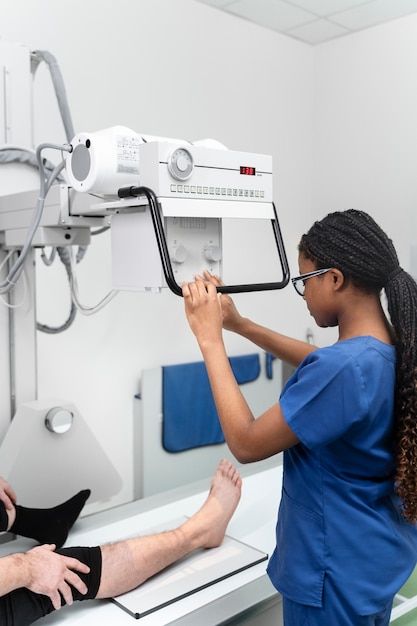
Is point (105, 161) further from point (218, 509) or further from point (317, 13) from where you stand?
point (317, 13)

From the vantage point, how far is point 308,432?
1193mm

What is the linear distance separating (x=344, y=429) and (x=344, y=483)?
5.9 inches

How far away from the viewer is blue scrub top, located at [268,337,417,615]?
46.7 inches

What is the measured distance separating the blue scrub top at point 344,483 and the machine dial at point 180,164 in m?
0.50

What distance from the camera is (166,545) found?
1696 mm

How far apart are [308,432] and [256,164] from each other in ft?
2.24

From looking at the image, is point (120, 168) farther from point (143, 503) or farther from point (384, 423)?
point (143, 503)

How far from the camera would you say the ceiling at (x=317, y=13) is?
124 inches

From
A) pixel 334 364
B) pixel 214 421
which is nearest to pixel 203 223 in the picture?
pixel 334 364

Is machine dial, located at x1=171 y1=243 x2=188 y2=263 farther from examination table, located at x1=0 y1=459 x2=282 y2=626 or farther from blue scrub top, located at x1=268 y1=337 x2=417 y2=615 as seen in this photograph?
examination table, located at x1=0 y1=459 x2=282 y2=626

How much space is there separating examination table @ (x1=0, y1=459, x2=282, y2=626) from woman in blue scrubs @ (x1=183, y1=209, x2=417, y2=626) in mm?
240

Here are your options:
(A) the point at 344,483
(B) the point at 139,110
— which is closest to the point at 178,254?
(A) the point at 344,483

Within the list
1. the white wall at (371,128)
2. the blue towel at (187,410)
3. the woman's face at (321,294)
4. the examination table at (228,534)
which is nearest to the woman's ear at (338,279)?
the woman's face at (321,294)

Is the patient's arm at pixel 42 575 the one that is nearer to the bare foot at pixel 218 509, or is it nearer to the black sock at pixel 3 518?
the black sock at pixel 3 518
